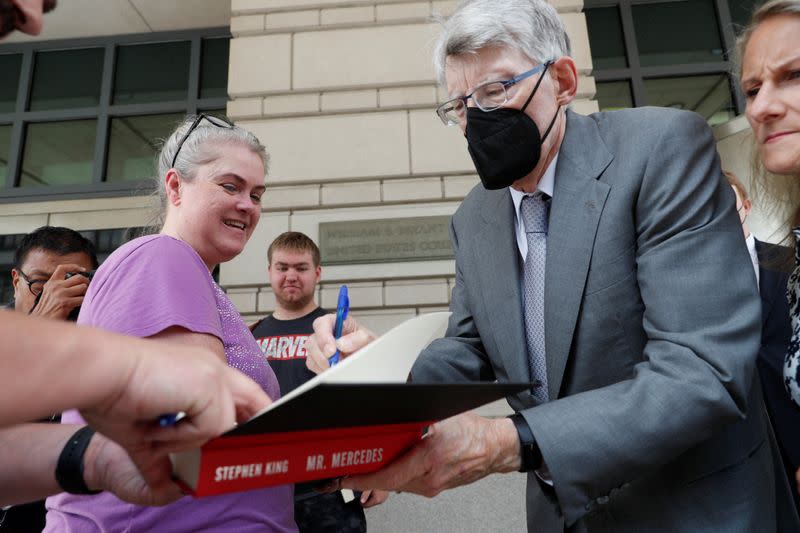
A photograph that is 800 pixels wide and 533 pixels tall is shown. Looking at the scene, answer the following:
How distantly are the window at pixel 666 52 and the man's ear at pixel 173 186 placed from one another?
17.5 feet

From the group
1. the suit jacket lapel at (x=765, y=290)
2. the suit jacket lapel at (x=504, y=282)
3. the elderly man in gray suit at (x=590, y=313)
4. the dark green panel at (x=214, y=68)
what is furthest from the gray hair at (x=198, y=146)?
the dark green panel at (x=214, y=68)

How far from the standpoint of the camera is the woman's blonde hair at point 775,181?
53.6 inches

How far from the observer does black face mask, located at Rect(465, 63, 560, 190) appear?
1.51 m

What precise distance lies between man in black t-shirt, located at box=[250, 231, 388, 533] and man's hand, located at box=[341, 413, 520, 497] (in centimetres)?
186

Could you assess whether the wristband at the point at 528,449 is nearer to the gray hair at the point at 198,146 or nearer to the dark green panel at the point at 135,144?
the gray hair at the point at 198,146

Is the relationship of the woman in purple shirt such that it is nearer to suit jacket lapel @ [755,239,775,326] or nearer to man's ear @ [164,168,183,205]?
man's ear @ [164,168,183,205]

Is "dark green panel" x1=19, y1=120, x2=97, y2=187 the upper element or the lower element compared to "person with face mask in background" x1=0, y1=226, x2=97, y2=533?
upper

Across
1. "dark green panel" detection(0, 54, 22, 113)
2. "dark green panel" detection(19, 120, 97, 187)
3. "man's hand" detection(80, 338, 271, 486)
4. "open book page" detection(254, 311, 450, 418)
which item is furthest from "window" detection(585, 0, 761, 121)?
"dark green panel" detection(0, 54, 22, 113)

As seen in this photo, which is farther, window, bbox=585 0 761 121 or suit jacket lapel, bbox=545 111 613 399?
window, bbox=585 0 761 121

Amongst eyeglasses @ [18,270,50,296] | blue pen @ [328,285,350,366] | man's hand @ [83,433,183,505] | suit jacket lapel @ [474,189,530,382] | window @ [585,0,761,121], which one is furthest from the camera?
window @ [585,0,761,121]

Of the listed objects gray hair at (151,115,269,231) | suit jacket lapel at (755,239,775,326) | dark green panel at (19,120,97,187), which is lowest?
suit jacket lapel at (755,239,775,326)

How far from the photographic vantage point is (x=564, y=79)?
1603 millimetres

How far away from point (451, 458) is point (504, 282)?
610 millimetres

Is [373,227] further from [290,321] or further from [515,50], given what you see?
[515,50]
